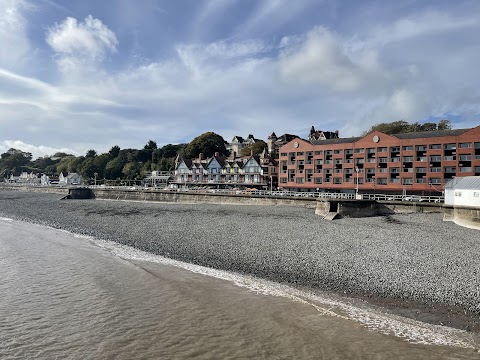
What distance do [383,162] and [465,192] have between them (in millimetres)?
27500

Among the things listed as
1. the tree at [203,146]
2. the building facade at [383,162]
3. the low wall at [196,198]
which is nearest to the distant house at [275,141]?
the tree at [203,146]

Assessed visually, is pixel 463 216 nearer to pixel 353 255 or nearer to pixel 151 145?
pixel 353 255

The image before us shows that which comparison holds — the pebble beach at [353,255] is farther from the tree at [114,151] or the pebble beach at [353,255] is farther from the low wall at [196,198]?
the tree at [114,151]

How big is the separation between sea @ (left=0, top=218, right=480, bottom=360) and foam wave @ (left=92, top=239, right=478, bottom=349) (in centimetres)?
4

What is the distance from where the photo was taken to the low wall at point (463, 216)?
32.1 meters

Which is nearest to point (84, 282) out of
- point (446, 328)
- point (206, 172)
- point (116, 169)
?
point (446, 328)

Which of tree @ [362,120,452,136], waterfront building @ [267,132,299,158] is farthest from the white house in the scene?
waterfront building @ [267,132,299,158]

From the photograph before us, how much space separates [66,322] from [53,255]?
12446 millimetres

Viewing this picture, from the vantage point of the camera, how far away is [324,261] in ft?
64.0

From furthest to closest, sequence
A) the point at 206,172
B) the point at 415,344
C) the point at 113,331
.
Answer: the point at 206,172 → the point at 113,331 → the point at 415,344

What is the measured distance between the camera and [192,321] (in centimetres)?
1188

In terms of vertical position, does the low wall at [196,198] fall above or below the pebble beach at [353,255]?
above

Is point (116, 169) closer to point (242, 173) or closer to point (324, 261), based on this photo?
point (242, 173)

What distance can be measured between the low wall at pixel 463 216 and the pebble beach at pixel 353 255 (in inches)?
55.3
